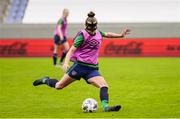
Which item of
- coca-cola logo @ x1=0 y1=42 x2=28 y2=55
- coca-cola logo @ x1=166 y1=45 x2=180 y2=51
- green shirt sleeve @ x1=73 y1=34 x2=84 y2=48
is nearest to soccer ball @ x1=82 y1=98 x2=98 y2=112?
green shirt sleeve @ x1=73 y1=34 x2=84 y2=48

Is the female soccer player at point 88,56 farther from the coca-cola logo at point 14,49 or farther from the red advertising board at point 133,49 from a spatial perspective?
the coca-cola logo at point 14,49

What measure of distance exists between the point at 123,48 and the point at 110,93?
58.0 feet

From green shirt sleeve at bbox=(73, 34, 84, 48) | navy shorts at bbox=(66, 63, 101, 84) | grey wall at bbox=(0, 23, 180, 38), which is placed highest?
grey wall at bbox=(0, 23, 180, 38)

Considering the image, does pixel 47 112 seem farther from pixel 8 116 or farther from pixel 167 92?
pixel 167 92

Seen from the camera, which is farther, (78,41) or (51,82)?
(51,82)

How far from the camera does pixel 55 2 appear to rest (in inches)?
1623

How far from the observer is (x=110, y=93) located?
57.4 feet

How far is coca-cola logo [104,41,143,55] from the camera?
3491 cm

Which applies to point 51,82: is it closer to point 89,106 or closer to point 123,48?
point 89,106

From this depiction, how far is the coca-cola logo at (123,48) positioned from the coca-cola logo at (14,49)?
16.8ft

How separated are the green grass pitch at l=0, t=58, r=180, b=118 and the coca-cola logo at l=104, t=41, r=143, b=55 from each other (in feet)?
20.6

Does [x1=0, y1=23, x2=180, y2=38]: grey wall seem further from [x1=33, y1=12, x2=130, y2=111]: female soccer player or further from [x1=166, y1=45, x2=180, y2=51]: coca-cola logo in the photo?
[x1=33, y1=12, x2=130, y2=111]: female soccer player

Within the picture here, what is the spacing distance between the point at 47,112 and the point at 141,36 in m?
23.8

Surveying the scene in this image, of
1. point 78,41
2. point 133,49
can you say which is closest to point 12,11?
point 133,49
